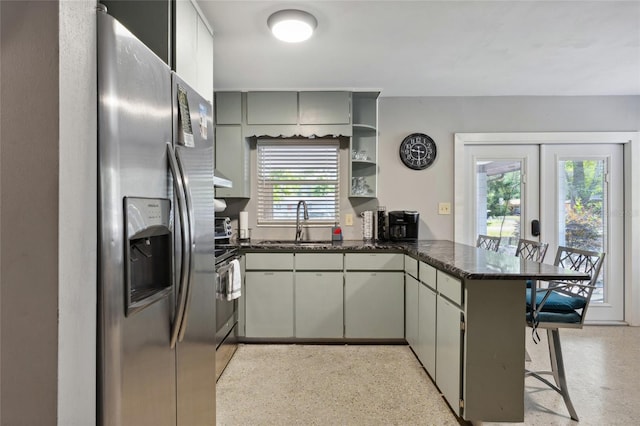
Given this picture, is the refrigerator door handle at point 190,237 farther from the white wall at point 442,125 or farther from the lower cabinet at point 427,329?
the white wall at point 442,125

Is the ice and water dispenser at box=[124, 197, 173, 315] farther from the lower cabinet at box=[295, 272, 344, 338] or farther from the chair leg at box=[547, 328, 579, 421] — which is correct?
the chair leg at box=[547, 328, 579, 421]

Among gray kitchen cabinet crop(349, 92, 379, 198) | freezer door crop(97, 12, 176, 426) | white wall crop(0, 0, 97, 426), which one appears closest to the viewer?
white wall crop(0, 0, 97, 426)

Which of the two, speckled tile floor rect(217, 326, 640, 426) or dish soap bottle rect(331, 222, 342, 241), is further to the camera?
dish soap bottle rect(331, 222, 342, 241)

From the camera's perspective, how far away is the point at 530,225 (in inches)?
146

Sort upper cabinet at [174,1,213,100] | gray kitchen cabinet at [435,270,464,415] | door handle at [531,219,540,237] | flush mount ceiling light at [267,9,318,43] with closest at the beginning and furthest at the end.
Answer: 1. upper cabinet at [174,1,213,100]
2. gray kitchen cabinet at [435,270,464,415]
3. flush mount ceiling light at [267,9,318,43]
4. door handle at [531,219,540,237]

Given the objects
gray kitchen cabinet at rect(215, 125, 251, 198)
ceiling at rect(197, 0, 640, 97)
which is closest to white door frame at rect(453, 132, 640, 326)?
ceiling at rect(197, 0, 640, 97)

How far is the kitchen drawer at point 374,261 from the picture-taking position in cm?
305

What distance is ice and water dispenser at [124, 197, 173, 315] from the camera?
95 cm

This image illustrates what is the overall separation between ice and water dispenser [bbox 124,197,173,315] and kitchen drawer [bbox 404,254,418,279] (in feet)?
6.68

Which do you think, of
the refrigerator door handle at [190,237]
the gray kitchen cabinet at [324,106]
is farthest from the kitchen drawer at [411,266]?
the refrigerator door handle at [190,237]

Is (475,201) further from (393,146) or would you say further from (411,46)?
(411,46)

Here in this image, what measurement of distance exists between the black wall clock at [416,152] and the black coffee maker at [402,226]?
0.65 m

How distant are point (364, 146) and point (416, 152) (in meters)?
0.60

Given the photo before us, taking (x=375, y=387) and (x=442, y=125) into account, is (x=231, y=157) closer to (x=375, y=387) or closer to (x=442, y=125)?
(x=442, y=125)
